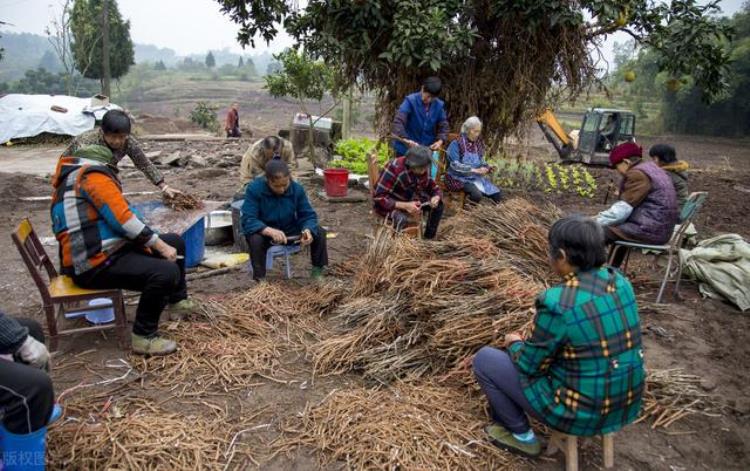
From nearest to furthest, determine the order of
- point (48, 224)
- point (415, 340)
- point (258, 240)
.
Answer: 1. point (415, 340)
2. point (258, 240)
3. point (48, 224)

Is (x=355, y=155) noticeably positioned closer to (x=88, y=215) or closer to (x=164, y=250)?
Result: (x=164, y=250)

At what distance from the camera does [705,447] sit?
2.74 metres

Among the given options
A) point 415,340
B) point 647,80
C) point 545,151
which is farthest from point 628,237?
point 647,80

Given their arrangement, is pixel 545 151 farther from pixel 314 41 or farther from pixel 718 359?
pixel 718 359

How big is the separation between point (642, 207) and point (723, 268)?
45.1 inches

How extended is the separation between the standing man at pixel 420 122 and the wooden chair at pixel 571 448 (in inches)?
162

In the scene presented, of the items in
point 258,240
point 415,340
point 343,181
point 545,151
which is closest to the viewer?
point 415,340

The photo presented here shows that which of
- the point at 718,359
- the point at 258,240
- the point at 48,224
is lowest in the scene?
the point at 48,224

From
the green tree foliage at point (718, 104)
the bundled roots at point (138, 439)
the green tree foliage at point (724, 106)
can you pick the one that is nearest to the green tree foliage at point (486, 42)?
the bundled roots at point (138, 439)

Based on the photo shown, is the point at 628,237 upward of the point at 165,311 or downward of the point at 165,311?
upward

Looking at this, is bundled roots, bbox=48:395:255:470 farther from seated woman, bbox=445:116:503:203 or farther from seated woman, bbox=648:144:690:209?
seated woman, bbox=648:144:690:209

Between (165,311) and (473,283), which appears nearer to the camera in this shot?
(473,283)

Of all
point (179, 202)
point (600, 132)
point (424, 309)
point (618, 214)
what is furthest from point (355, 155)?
point (600, 132)

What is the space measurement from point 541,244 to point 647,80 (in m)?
36.5
